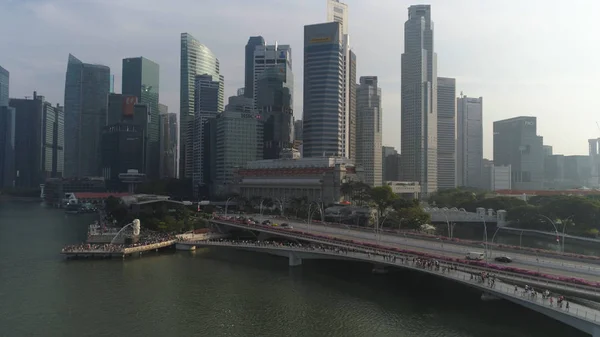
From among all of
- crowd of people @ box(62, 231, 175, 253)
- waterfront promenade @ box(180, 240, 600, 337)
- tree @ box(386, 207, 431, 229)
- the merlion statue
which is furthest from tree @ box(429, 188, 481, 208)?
the merlion statue

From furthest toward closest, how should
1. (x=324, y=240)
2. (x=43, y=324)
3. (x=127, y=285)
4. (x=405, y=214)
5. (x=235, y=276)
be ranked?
(x=405, y=214), (x=324, y=240), (x=235, y=276), (x=127, y=285), (x=43, y=324)

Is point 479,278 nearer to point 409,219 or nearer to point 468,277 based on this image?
point 468,277


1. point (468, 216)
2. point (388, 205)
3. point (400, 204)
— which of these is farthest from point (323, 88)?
point (400, 204)

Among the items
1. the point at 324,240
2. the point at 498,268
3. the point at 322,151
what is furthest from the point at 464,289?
the point at 322,151

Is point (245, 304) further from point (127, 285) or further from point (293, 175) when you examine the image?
point (293, 175)

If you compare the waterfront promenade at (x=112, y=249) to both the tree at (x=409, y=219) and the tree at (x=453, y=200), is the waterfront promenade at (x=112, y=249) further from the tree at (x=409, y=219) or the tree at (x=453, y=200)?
the tree at (x=453, y=200)

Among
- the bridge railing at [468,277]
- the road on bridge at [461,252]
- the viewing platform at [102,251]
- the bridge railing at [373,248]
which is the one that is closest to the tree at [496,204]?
the road on bridge at [461,252]

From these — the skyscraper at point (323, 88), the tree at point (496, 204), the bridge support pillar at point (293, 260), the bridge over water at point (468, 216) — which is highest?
the skyscraper at point (323, 88)
